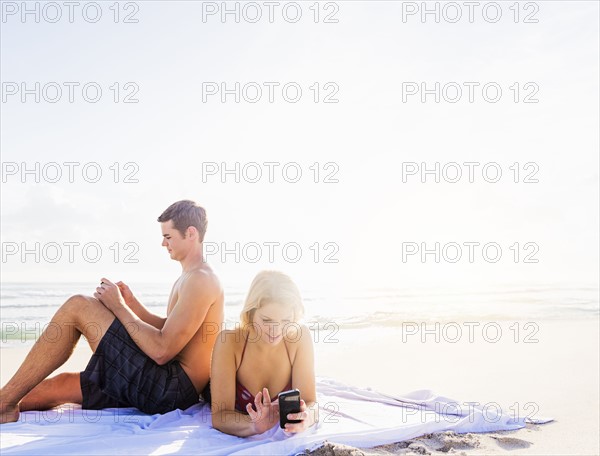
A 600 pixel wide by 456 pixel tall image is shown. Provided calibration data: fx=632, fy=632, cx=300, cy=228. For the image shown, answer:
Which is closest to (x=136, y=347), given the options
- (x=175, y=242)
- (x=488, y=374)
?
(x=175, y=242)

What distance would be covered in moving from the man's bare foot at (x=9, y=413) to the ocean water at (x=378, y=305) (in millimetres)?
8371

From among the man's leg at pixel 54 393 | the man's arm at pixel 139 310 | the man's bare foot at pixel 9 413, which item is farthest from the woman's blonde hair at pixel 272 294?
the man's bare foot at pixel 9 413

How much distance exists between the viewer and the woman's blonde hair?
3.79m

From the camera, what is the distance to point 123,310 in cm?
434

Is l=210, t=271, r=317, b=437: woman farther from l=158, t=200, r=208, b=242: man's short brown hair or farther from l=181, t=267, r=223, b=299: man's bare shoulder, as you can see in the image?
l=158, t=200, r=208, b=242: man's short brown hair

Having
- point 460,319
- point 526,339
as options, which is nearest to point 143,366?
point 526,339

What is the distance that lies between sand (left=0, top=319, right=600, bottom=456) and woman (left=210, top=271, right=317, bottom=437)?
429mm

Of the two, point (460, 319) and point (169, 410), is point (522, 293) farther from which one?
point (169, 410)

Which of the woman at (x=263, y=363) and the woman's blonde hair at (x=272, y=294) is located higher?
the woman's blonde hair at (x=272, y=294)

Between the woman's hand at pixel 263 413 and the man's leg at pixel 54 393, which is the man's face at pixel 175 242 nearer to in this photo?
the man's leg at pixel 54 393

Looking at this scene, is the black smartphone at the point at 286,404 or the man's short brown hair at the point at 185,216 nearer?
the black smartphone at the point at 286,404

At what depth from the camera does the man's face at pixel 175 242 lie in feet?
15.1

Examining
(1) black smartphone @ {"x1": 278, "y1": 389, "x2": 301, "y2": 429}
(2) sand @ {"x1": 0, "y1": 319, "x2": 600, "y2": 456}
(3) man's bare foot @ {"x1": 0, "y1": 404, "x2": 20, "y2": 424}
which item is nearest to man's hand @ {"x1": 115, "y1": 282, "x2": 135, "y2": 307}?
(3) man's bare foot @ {"x1": 0, "y1": 404, "x2": 20, "y2": 424}

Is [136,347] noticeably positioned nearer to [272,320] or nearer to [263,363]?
[263,363]
